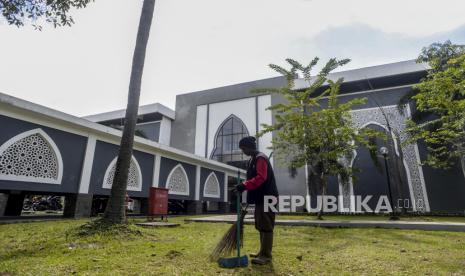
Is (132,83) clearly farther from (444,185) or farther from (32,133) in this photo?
(444,185)

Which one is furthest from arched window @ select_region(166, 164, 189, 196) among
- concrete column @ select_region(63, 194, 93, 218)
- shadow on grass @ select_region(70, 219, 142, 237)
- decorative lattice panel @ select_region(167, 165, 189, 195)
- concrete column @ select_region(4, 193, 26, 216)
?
shadow on grass @ select_region(70, 219, 142, 237)

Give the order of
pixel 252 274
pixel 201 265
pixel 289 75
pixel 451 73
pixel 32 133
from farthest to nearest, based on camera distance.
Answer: pixel 289 75 < pixel 451 73 < pixel 32 133 < pixel 201 265 < pixel 252 274

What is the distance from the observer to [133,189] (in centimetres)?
1307

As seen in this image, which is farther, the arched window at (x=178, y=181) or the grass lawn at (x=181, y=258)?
the arched window at (x=178, y=181)

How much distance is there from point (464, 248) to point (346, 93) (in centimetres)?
1958

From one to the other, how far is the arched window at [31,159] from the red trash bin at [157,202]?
3378 millimetres

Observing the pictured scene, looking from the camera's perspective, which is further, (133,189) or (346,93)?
(346,93)

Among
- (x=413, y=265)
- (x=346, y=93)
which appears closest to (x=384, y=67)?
(x=346, y=93)

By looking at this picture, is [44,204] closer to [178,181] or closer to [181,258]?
[178,181]

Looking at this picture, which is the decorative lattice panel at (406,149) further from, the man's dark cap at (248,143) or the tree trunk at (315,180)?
the man's dark cap at (248,143)

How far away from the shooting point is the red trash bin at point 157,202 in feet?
32.4

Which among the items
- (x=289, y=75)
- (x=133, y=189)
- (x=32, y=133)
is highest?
(x=289, y=75)

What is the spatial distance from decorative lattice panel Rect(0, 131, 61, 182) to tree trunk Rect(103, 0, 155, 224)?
5.21 metres

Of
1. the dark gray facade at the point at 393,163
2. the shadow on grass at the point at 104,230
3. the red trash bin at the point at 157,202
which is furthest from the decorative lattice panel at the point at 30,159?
the dark gray facade at the point at 393,163
